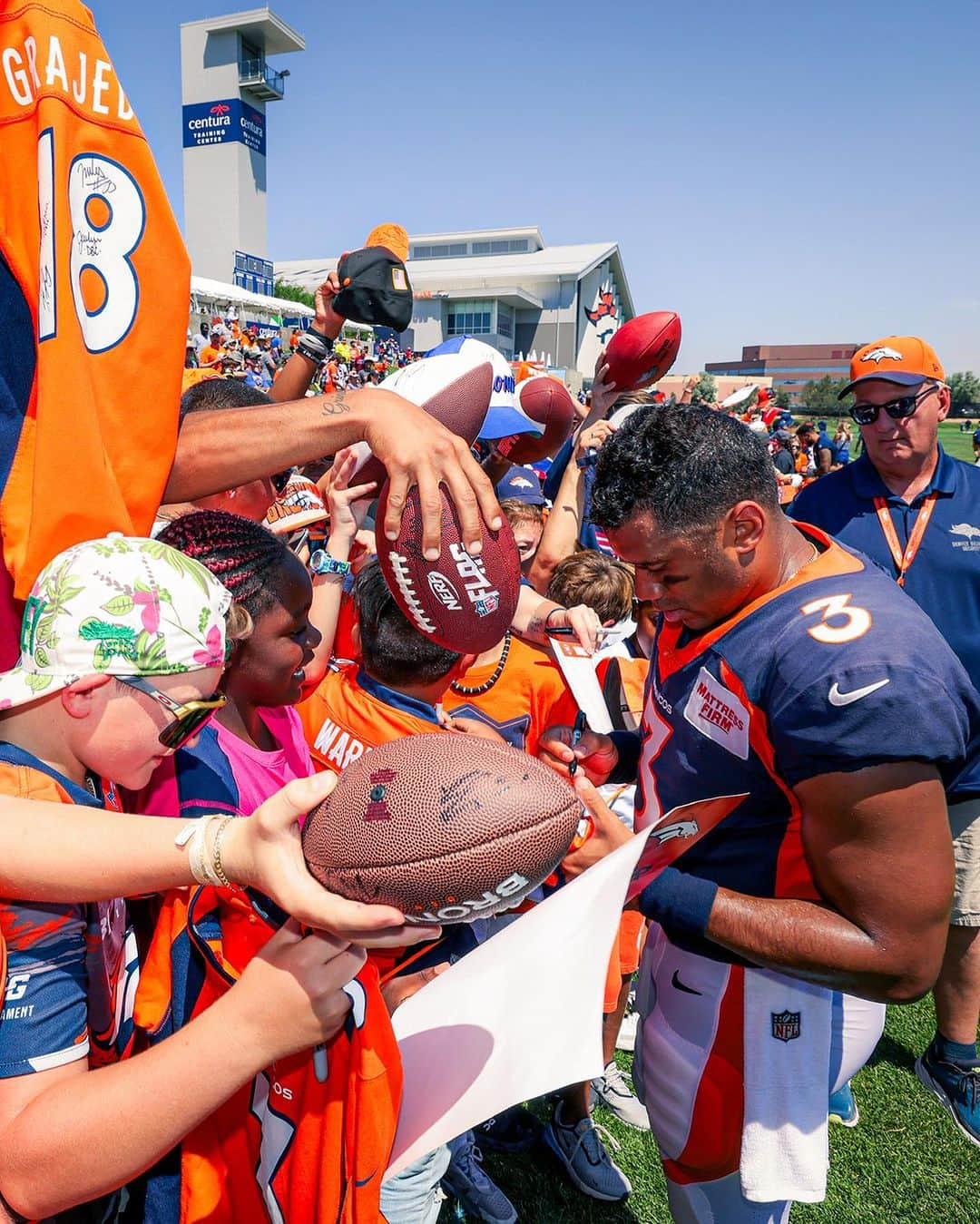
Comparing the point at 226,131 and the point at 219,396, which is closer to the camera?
the point at 219,396

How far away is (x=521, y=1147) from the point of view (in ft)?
9.86

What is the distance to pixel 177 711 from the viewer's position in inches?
49.1

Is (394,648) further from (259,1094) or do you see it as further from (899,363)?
(899,363)

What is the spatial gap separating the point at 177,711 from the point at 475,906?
0.55 metres

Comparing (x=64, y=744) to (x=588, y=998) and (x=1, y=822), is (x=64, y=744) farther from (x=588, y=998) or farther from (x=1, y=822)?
(x=588, y=998)

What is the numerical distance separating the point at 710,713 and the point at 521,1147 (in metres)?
2.18

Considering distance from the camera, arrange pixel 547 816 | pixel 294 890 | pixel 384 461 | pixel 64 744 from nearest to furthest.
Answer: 1. pixel 294 890
2. pixel 547 816
3. pixel 64 744
4. pixel 384 461

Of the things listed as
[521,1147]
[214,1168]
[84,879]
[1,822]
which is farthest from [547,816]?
[521,1147]

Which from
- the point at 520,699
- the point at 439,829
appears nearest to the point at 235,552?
the point at 439,829

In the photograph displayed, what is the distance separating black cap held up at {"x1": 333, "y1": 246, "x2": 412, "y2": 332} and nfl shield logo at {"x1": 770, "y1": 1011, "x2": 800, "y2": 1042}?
2730 mm

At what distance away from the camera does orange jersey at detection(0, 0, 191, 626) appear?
4.55 feet

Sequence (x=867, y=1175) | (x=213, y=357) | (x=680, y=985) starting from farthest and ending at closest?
1. (x=213, y=357)
2. (x=867, y=1175)
3. (x=680, y=985)

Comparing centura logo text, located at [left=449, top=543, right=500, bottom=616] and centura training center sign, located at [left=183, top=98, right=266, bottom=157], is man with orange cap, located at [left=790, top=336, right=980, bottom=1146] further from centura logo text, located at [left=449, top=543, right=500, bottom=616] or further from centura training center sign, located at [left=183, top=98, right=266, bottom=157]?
centura training center sign, located at [left=183, top=98, right=266, bottom=157]

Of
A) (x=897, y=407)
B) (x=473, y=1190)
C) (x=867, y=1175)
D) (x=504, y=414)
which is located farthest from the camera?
(x=504, y=414)
